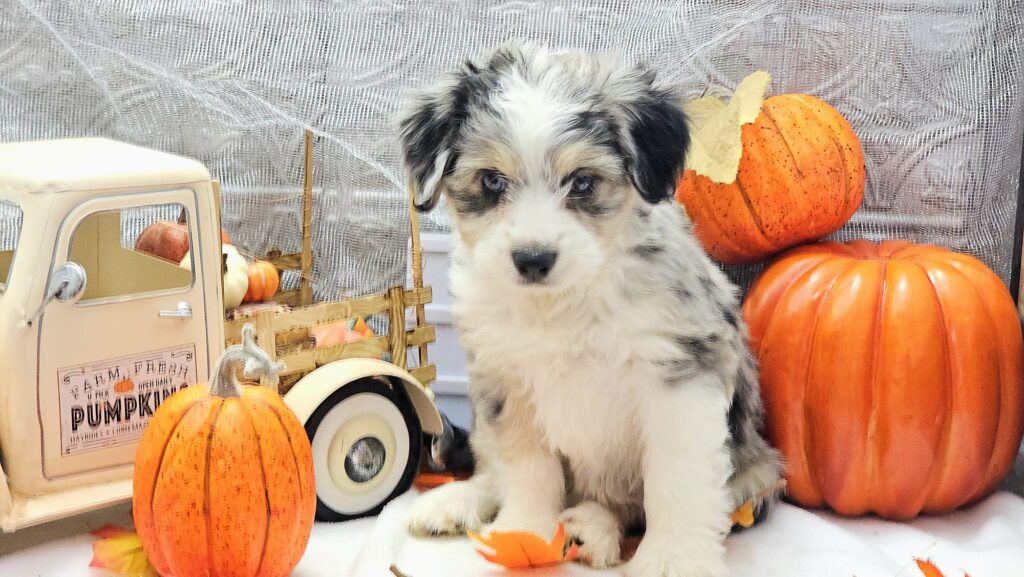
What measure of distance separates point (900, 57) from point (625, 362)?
1677 millimetres

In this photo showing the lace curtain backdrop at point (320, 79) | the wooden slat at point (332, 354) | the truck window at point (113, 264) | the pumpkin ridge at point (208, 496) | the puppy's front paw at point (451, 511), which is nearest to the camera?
the pumpkin ridge at point (208, 496)

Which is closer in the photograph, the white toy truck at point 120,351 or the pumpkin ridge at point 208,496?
the pumpkin ridge at point 208,496

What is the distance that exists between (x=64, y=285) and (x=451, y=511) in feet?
3.81

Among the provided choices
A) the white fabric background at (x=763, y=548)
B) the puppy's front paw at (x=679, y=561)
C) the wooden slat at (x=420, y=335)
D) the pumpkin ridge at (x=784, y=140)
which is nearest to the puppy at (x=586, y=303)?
the puppy's front paw at (x=679, y=561)

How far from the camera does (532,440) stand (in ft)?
7.95

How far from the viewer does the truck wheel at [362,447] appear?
8.29ft

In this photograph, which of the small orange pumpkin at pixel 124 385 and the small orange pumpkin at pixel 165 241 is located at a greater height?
the small orange pumpkin at pixel 165 241

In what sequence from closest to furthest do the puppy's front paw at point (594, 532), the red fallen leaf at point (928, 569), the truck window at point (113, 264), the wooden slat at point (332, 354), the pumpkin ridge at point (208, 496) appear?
the pumpkin ridge at point (208, 496), the red fallen leaf at point (928, 569), the puppy's front paw at point (594, 532), the wooden slat at point (332, 354), the truck window at point (113, 264)

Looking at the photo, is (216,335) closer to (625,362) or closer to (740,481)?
(625,362)

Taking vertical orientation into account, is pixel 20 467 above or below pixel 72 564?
above

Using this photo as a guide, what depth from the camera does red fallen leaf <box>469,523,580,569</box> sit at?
7.38 ft

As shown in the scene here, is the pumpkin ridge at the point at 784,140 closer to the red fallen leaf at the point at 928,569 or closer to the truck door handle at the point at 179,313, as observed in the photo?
the red fallen leaf at the point at 928,569

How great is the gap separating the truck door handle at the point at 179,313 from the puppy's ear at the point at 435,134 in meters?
0.69

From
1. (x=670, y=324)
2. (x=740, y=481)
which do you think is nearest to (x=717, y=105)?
(x=670, y=324)
